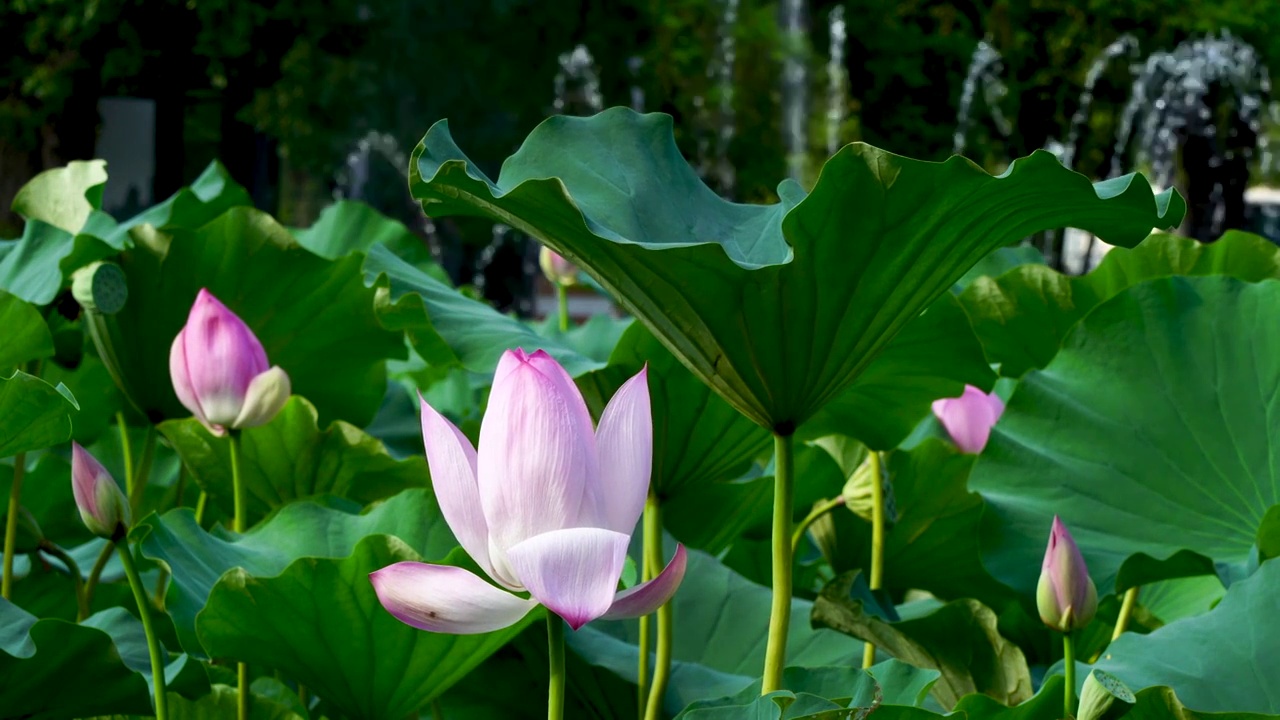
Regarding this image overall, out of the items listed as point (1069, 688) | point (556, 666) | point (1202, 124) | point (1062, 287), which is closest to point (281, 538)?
point (556, 666)

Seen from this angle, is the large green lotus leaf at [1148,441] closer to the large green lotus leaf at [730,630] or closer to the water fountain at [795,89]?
the large green lotus leaf at [730,630]

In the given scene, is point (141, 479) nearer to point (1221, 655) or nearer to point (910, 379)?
point (910, 379)

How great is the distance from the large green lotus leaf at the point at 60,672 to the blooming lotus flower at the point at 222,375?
26 cm

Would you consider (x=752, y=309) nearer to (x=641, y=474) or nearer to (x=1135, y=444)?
(x=641, y=474)

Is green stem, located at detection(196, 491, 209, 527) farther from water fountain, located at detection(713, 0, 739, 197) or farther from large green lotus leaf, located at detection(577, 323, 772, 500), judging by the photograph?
water fountain, located at detection(713, 0, 739, 197)

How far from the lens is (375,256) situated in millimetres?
1029

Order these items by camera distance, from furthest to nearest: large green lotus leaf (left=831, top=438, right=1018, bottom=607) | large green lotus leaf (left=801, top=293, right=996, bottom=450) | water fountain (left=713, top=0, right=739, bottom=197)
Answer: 1. water fountain (left=713, top=0, right=739, bottom=197)
2. large green lotus leaf (left=831, top=438, right=1018, bottom=607)
3. large green lotus leaf (left=801, top=293, right=996, bottom=450)

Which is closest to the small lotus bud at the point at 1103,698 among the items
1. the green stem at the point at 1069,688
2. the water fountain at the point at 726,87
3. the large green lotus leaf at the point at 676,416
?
the green stem at the point at 1069,688

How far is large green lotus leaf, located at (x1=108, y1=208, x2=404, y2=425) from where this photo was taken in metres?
1.12

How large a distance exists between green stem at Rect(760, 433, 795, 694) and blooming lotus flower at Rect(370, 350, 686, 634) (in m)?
0.08

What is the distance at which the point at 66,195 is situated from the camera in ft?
4.50

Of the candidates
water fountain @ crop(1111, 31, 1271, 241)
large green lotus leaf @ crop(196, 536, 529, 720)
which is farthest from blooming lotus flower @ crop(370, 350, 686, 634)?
water fountain @ crop(1111, 31, 1271, 241)

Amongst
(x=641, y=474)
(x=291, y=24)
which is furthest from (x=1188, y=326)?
(x=291, y=24)

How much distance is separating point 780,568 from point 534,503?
0.13 metres
